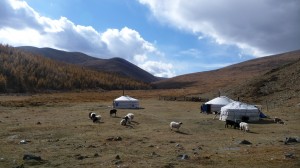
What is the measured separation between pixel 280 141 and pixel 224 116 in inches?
597

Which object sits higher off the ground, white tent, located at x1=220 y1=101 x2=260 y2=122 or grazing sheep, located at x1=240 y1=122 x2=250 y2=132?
white tent, located at x1=220 y1=101 x2=260 y2=122

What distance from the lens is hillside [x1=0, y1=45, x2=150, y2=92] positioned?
272 ft

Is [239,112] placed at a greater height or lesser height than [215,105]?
lesser

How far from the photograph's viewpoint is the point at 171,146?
20859 mm

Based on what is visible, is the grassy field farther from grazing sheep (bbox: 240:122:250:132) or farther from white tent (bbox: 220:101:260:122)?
white tent (bbox: 220:101:260:122)

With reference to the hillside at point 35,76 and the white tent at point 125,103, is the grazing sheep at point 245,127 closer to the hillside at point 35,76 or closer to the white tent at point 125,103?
the white tent at point 125,103

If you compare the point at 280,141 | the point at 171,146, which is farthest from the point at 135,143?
the point at 280,141

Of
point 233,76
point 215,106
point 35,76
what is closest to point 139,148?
point 215,106

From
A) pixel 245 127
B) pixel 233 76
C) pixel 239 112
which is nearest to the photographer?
pixel 245 127

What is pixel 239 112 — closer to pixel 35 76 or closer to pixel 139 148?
pixel 139 148

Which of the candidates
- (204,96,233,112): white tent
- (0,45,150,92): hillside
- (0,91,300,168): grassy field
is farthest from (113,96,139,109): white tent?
(0,45,150,92): hillside

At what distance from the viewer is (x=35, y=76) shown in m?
91.3

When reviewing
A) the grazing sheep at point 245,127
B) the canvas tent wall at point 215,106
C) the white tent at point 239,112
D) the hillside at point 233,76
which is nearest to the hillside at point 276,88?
the canvas tent wall at point 215,106

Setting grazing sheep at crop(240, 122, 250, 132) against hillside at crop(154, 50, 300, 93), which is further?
hillside at crop(154, 50, 300, 93)
